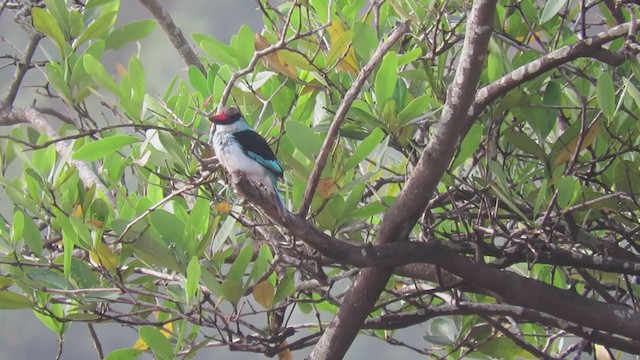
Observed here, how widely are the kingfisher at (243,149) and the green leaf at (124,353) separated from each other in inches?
16.9

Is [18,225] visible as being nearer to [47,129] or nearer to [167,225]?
[167,225]

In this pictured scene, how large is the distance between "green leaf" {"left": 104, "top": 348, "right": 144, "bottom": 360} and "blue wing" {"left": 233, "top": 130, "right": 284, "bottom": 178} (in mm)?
481

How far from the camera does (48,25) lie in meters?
2.22

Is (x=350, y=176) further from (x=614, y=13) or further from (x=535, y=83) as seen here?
(x=614, y=13)

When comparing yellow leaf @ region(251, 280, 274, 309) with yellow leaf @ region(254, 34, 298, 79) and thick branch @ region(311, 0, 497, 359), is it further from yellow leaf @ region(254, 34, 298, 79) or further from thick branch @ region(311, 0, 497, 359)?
yellow leaf @ region(254, 34, 298, 79)

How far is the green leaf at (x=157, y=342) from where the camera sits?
1935 mm

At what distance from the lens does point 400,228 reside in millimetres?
1998

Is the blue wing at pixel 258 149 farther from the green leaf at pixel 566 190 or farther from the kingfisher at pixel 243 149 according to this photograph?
the green leaf at pixel 566 190

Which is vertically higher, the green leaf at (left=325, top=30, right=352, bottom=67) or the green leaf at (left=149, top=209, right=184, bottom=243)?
the green leaf at (left=325, top=30, right=352, bottom=67)

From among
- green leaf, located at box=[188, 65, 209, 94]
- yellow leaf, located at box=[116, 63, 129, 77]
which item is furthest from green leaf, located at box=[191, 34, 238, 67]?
yellow leaf, located at box=[116, 63, 129, 77]

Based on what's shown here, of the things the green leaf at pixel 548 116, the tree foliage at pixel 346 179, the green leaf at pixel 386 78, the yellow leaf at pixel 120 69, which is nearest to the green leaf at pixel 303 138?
the tree foliage at pixel 346 179

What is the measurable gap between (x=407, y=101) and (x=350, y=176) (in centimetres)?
27

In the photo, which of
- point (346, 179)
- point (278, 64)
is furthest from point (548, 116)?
point (278, 64)

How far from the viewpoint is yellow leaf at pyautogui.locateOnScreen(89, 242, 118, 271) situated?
2.01 metres
